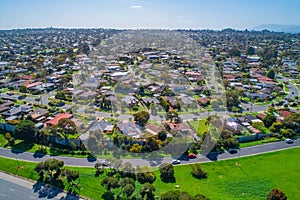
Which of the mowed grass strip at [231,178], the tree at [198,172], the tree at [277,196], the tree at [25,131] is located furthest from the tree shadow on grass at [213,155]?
the tree at [25,131]

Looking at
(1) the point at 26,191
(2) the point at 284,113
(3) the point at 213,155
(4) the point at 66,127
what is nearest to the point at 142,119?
(4) the point at 66,127

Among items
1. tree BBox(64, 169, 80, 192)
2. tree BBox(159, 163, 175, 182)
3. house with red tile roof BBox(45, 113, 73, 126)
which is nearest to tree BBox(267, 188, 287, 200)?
tree BBox(159, 163, 175, 182)

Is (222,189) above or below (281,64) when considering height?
below

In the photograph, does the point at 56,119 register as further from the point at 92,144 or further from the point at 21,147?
the point at 92,144

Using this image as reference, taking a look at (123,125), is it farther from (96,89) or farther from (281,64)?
(281,64)

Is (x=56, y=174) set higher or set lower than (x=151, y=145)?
lower

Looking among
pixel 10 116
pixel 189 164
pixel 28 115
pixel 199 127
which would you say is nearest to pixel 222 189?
pixel 189 164

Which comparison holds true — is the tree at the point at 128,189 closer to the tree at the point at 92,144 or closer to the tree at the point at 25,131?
the tree at the point at 92,144

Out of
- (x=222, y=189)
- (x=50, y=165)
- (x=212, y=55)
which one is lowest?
(x=222, y=189)
